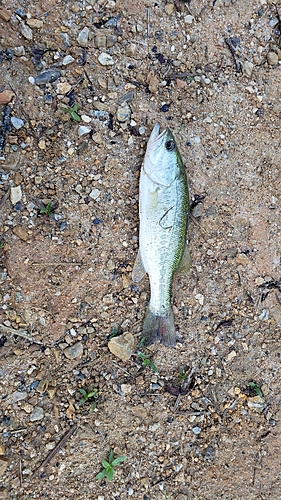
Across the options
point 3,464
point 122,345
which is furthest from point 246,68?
point 3,464

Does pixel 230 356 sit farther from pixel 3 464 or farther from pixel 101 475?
pixel 3 464

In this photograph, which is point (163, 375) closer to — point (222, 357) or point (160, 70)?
point (222, 357)

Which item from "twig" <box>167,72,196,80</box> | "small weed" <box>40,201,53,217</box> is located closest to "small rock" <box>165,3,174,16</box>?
"twig" <box>167,72,196,80</box>

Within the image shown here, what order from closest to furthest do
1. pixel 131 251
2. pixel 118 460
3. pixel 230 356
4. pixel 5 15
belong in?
pixel 5 15
pixel 118 460
pixel 131 251
pixel 230 356

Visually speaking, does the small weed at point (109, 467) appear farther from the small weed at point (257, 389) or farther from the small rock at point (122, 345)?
the small weed at point (257, 389)

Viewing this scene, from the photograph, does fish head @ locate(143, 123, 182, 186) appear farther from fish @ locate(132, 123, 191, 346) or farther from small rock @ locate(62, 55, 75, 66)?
small rock @ locate(62, 55, 75, 66)

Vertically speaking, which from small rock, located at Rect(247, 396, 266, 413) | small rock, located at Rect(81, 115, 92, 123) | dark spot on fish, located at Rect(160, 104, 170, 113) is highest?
dark spot on fish, located at Rect(160, 104, 170, 113)
